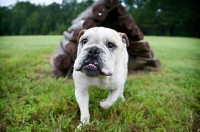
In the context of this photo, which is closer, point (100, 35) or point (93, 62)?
point (93, 62)

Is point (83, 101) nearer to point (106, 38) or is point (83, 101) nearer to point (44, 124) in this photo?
point (44, 124)

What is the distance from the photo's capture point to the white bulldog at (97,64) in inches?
71.4

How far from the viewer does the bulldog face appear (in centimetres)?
181

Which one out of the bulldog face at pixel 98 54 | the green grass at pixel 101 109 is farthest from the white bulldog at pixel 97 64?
the green grass at pixel 101 109

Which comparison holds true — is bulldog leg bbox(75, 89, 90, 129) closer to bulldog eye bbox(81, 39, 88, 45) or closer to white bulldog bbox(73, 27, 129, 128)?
white bulldog bbox(73, 27, 129, 128)

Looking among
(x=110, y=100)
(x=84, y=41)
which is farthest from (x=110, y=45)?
(x=110, y=100)

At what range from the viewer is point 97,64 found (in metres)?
1.81

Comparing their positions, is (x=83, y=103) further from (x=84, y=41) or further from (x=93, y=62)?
(x=84, y=41)

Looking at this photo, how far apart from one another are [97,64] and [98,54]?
99 mm

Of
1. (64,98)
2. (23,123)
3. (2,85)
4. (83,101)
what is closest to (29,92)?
(2,85)

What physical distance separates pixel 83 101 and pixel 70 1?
1050cm

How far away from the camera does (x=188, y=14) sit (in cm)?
215

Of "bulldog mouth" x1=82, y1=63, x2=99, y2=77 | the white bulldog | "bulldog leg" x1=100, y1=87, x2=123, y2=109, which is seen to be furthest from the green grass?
"bulldog mouth" x1=82, y1=63, x2=99, y2=77

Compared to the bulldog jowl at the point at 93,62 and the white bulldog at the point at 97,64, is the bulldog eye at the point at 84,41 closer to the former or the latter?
the white bulldog at the point at 97,64
